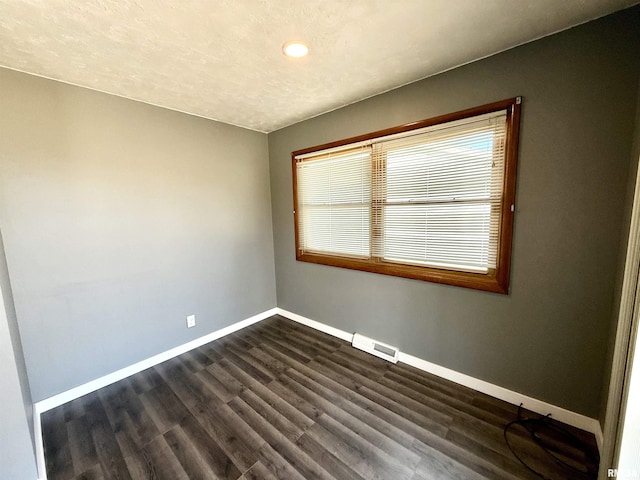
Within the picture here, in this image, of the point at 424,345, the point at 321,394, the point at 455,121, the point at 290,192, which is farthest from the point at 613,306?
the point at 290,192

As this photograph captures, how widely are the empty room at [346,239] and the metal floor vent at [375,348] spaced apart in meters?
0.03

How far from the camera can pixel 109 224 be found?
81.5 inches

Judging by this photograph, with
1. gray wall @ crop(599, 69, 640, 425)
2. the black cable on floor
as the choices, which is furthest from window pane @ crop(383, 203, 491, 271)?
the black cable on floor

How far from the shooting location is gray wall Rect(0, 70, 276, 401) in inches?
68.2

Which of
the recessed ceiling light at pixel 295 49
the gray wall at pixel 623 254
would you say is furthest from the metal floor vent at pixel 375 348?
the recessed ceiling light at pixel 295 49

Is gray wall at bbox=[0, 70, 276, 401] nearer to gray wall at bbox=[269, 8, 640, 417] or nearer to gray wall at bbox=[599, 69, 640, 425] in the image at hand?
gray wall at bbox=[269, 8, 640, 417]

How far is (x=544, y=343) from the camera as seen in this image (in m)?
1.66

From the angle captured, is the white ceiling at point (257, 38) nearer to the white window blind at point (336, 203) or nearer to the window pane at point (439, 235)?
the white window blind at point (336, 203)

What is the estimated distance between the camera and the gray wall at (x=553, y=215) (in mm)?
1372

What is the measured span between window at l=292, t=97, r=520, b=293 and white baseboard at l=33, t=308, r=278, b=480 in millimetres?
1479

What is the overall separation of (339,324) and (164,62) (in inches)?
109

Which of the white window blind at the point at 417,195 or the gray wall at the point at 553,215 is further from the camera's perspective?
the white window blind at the point at 417,195

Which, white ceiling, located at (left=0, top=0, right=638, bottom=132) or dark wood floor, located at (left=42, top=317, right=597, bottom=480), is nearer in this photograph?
white ceiling, located at (left=0, top=0, right=638, bottom=132)

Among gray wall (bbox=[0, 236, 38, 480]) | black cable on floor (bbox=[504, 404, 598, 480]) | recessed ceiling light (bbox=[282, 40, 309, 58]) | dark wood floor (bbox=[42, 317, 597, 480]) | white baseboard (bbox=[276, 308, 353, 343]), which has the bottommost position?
dark wood floor (bbox=[42, 317, 597, 480])
